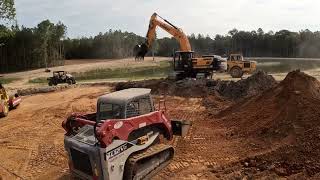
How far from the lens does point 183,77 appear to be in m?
29.5

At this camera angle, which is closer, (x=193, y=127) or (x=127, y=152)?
(x=127, y=152)

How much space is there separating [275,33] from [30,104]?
312 ft

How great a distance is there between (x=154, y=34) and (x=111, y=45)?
2937 inches

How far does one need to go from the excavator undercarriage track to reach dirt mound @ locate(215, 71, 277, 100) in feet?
42.4

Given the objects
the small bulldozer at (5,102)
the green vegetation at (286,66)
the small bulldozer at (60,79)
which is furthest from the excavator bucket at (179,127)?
the green vegetation at (286,66)

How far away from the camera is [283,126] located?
1317 centimetres

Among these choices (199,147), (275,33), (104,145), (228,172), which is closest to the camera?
(104,145)

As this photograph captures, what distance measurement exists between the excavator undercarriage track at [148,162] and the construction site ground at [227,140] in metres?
0.42

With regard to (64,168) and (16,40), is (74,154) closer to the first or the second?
(64,168)

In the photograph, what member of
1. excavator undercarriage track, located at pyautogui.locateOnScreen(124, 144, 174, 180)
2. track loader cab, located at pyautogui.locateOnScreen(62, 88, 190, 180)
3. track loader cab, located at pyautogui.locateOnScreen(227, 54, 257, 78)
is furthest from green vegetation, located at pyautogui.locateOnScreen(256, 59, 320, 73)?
track loader cab, located at pyautogui.locateOnScreen(62, 88, 190, 180)

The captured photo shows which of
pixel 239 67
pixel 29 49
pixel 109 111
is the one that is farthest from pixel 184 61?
pixel 29 49

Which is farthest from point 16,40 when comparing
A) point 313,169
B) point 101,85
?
point 313,169

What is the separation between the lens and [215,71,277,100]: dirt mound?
2363cm

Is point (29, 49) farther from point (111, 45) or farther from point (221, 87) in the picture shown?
point (221, 87)
